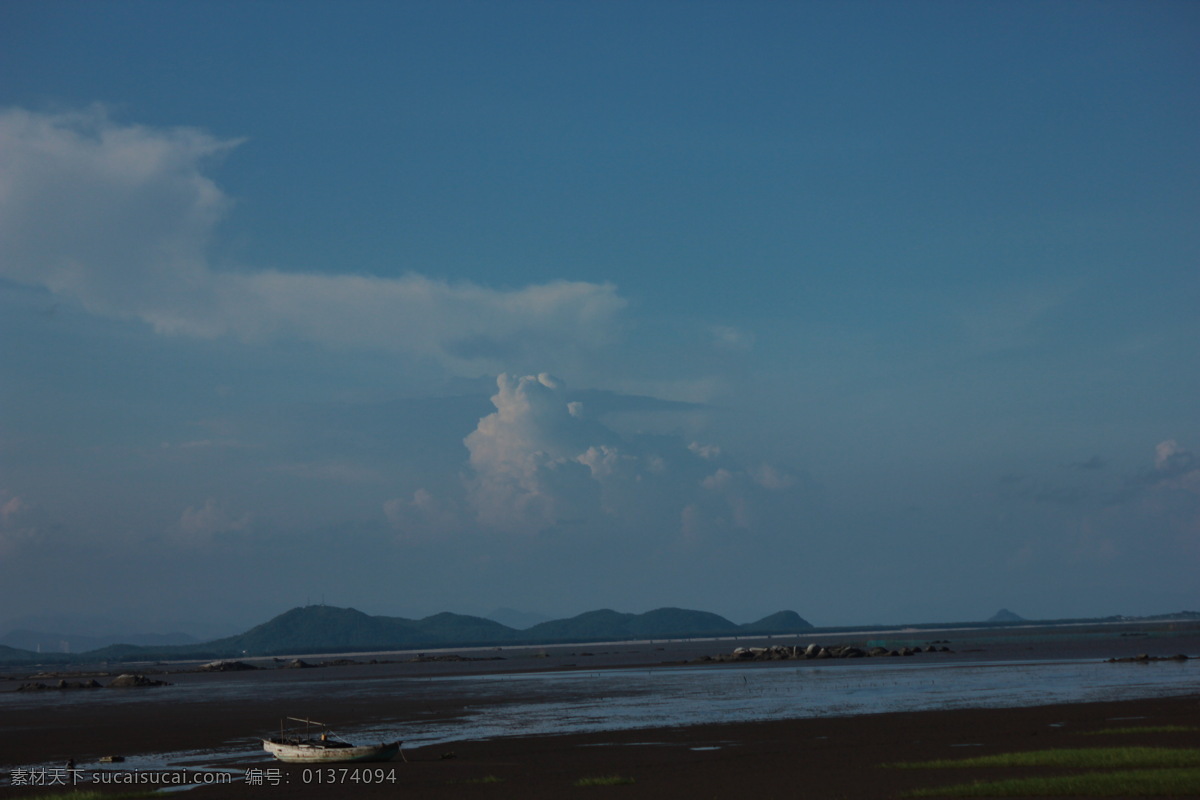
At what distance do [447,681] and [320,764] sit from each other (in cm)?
5563

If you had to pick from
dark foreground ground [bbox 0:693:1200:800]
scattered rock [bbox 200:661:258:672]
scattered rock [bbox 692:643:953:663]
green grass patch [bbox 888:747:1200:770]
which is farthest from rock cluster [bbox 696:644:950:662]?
green grass patch [bbox 888:747:1200:770]

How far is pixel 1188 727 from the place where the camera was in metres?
32.2

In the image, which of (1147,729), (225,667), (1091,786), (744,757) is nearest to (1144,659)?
(1147,729)

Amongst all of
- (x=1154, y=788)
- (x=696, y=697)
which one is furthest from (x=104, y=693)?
(x=1154, y=788)

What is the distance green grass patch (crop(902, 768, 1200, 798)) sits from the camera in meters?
21.7

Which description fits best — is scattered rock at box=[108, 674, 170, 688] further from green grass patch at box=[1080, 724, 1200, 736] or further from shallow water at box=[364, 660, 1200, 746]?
green grass patch at box=[1080, 724, 1200, 736]

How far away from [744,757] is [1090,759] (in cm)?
1024

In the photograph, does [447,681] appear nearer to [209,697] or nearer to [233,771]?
[209,697]

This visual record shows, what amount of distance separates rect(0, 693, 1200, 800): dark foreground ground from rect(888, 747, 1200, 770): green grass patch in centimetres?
130

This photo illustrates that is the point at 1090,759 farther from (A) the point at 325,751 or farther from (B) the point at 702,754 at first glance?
(A) the point at 325,751

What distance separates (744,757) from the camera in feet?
103

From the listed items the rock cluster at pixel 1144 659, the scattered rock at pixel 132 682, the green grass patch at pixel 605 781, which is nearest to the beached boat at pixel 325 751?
the green grass patch at pixel 605 781

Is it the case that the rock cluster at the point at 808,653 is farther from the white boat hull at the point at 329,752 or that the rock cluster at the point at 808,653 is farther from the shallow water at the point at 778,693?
the white boat hull at the point at 329,752

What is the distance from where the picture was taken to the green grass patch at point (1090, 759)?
25000 millimetres
